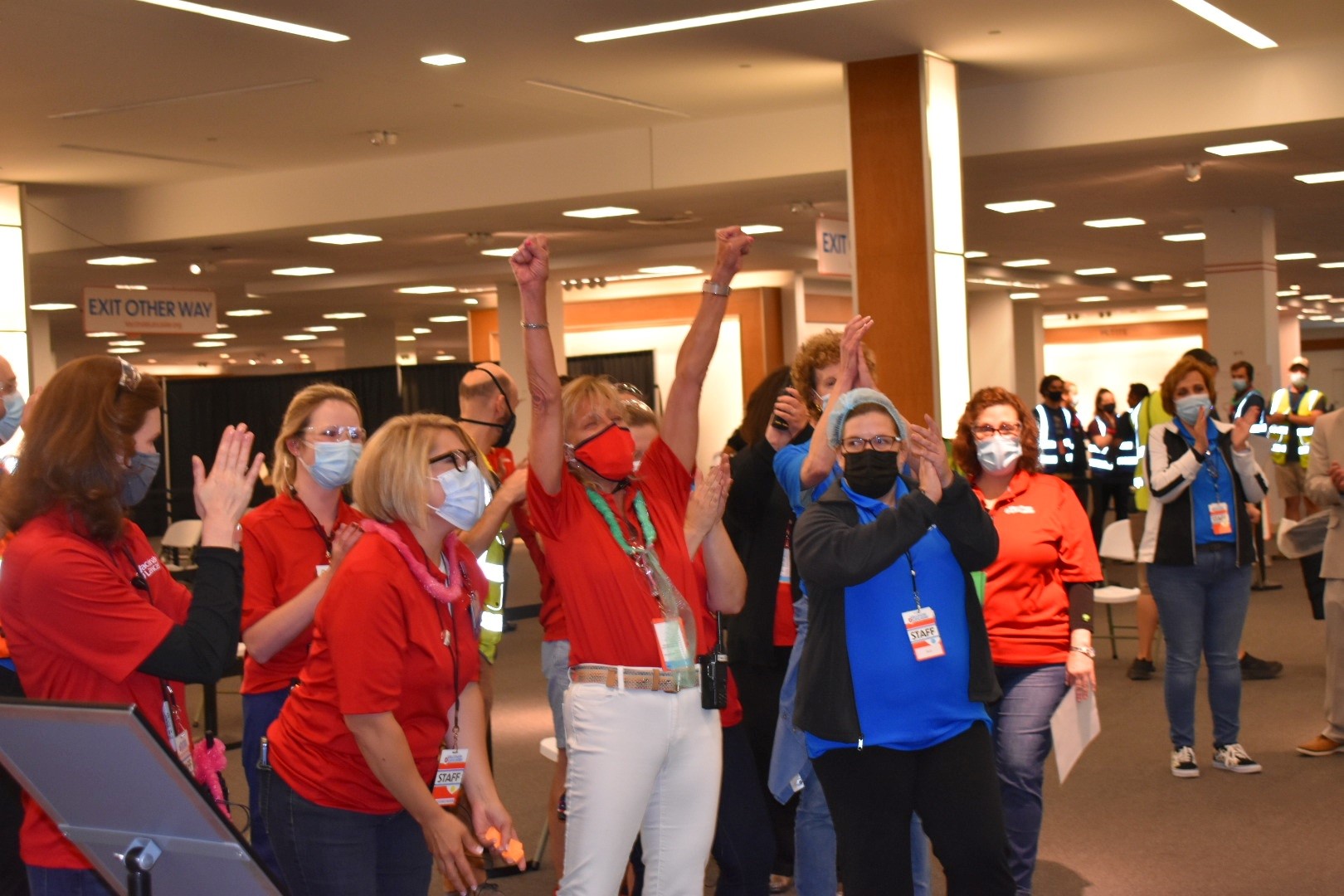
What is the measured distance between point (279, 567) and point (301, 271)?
14312 mm

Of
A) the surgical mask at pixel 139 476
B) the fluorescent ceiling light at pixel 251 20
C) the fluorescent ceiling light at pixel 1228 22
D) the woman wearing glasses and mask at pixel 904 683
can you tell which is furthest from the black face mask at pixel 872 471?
the fluorescent ceiling light at pixel 1228 22

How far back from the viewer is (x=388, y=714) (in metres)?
2.43

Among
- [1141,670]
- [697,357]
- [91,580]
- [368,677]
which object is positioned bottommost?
[1141,670]

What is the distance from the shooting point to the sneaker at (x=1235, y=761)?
5.82m

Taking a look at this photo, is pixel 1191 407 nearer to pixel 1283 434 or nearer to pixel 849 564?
pixel 849 564

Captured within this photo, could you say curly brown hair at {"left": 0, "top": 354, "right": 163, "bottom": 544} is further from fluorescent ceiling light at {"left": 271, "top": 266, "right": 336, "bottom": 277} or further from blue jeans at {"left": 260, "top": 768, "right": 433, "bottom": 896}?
fluorescent ceiling light at {"left": 271, "top": 266, "right": 336, "bottom": 277}

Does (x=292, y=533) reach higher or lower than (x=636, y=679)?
higher

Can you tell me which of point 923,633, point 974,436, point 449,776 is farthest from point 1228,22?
point 449,776

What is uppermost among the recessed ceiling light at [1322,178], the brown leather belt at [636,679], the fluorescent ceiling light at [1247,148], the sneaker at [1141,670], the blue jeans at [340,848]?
the recessed ceiling light at [1322,178]

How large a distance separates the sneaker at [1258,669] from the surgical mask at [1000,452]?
14.6 feet

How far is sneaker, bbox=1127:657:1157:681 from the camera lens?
7984mm

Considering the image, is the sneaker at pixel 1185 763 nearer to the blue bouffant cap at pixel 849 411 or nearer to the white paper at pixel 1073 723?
the white paper at pixel 1073 723

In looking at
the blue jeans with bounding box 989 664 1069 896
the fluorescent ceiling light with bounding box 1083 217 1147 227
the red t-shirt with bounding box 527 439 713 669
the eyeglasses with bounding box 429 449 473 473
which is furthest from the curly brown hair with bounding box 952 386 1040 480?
the fluorescent ceiling light with bounding box 1083 217 1147 227

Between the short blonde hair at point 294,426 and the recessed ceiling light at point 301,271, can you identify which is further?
the recessed ceiling light at point 301,271
